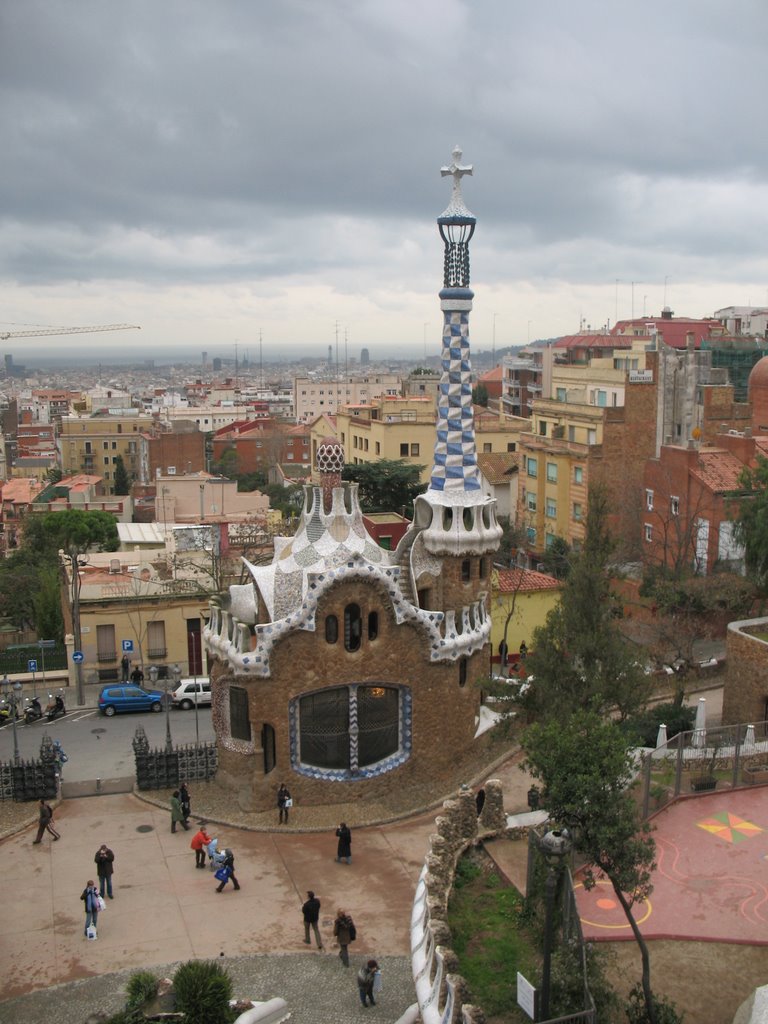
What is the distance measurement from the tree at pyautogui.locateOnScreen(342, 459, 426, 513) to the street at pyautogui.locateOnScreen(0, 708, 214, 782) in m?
26.6

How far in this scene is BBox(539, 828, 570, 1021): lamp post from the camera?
12625 mm

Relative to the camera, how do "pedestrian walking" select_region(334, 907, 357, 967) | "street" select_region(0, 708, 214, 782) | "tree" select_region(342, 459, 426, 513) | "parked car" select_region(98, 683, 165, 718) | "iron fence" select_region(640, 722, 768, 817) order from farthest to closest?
"tree" select_region(342, 459, 426, 513) → "parked car" select_region(98, 683, 165, 718) → "street" select_region(0, 708, 214, 782) → "iron fence" select_region(640, 722, 768, 817) → "pedestrian walking" select_region(334, 907, 357, 967)

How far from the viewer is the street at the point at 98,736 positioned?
2806 centimetres

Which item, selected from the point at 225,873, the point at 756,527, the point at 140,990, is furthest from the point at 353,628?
the point at 756,527

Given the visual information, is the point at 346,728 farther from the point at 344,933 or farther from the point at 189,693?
the point at 189,693

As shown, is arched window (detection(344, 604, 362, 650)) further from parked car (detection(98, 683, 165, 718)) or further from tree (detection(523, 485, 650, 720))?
parked car (detection(98, 683, 165, 718))

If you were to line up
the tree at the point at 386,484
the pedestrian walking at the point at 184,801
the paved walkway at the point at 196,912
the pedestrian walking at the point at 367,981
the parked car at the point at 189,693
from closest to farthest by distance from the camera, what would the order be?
the pedestrian walking at the point at 367,981 < the paved walkway at the point at 196,912 < the pedestrian walking at the point at 184,801 < the parked car at the point at 189,693 < the tree at the point at 386,484

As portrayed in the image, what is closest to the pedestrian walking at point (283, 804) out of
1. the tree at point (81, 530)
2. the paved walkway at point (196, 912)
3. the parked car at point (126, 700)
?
the paved walkway at point (196, 912)

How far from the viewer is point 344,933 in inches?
711

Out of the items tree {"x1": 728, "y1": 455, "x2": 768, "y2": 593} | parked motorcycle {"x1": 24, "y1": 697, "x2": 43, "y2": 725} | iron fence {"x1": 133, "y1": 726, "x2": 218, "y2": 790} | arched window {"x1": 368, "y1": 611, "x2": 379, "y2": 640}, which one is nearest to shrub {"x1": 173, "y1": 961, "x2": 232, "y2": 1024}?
arched window {"x1": 368, "y1": 611, "x2": 379, "y2": 640}

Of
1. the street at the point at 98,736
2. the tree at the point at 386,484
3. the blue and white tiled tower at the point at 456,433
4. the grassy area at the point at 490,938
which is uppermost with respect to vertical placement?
the blue and white tiled tower at the point at 456,433

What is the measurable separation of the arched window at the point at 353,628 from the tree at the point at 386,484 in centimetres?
3432

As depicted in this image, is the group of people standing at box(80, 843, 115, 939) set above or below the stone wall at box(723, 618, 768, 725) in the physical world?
below

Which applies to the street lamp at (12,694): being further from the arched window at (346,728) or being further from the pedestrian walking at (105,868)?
the arched window at (346,728)
